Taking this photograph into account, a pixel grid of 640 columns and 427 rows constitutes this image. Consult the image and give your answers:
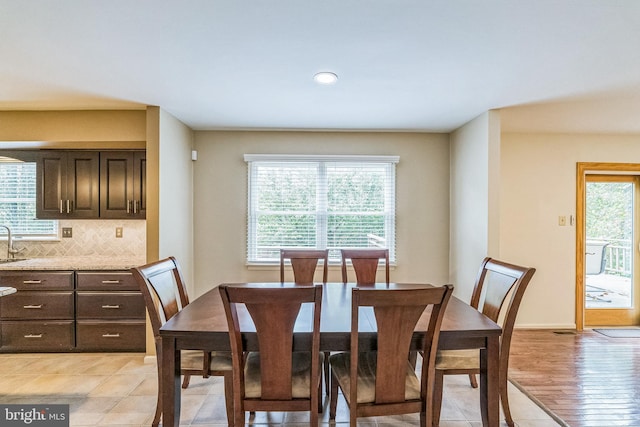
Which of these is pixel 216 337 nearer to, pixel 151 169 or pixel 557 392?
pixel 151 169

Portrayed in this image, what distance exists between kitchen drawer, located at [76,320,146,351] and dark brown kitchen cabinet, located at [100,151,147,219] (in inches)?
42.3

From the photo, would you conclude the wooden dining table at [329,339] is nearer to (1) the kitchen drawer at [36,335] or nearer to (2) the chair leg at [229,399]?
(2) the chair leg at [229,399]

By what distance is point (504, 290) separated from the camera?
217 centimetres

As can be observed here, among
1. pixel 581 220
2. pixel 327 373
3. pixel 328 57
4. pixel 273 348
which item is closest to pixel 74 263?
pixel 327 373

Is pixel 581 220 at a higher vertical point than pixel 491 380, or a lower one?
higher

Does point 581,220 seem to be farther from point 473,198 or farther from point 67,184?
point 67,184

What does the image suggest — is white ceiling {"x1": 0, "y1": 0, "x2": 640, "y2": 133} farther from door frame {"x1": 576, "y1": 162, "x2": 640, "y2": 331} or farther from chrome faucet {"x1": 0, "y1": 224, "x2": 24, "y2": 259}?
chrome faucet {"x1": 0, "y1": 224, "x2": 24, "y2": 259}

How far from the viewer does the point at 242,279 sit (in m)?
4.12

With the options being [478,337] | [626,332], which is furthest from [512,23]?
[626,332]

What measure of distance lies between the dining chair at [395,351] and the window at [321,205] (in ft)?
8.06

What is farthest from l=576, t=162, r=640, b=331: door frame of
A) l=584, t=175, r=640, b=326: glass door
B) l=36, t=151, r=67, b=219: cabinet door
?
l=36, t=151, r=67, b=219: cabinet door

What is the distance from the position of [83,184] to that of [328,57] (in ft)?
9.84

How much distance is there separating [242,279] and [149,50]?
2.69 meters

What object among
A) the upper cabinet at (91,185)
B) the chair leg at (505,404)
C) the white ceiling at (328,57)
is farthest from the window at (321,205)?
the chair leg at (505,404)
